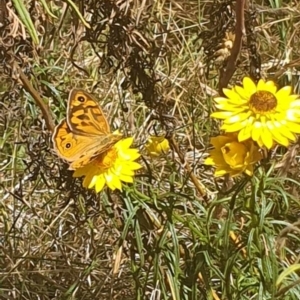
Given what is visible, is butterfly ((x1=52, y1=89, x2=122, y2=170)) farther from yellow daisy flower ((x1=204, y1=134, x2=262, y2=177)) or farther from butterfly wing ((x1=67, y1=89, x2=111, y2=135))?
yellow daisy flower ((x1=204, y1=134, x2=262, y2=177))

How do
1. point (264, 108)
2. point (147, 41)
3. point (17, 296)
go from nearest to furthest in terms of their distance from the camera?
point (264, 108) < point (147, 41) < point (17, 296)

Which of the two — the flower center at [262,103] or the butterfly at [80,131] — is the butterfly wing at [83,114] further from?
the flower center at [262,103]

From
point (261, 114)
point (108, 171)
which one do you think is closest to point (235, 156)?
point (261, 114)

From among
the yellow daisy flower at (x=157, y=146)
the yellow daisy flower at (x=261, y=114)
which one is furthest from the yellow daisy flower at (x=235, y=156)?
the yellow daisy flower at (x=157, y=146)

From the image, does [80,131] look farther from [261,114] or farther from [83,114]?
[261,114]

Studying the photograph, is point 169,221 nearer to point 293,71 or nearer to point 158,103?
point 158,103

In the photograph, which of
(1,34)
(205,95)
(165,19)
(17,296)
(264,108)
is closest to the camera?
(264,108)

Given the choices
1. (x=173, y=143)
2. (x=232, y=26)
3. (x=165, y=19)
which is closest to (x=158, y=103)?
(x=173, y=143)
